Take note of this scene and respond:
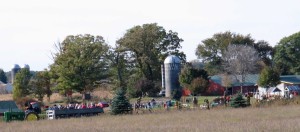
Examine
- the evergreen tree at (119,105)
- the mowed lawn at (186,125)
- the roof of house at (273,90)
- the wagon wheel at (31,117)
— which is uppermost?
the roof of house at (273,90)

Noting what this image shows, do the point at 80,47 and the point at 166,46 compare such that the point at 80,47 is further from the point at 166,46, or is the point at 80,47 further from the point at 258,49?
the point at 258,49

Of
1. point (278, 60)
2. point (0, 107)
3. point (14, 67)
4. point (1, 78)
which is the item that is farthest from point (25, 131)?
point (1, 78)

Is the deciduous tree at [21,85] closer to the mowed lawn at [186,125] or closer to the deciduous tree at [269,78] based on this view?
the deciduous tree at [269,78]

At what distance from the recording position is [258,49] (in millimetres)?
100750

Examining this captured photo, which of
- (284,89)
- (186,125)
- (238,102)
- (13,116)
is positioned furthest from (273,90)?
(186,125)

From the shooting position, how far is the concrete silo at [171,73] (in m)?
79.0

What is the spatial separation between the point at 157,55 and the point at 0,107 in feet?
133

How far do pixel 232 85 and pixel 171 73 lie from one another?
9186mm

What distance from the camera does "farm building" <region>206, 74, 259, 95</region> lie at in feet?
269

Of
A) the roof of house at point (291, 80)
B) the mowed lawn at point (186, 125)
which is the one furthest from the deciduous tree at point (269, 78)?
the mowed lawn at point (186, 125)

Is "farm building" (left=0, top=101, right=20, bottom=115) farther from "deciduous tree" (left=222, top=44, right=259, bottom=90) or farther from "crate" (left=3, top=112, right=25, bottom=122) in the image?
"deciduous tree" (left=222, top=44, right=259, bottom=90)

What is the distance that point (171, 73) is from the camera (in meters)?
79.8

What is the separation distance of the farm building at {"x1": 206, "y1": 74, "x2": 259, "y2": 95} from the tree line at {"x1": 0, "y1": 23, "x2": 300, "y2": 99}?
2402 millimetres

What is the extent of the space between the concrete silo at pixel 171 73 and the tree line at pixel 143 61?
1.50 m
